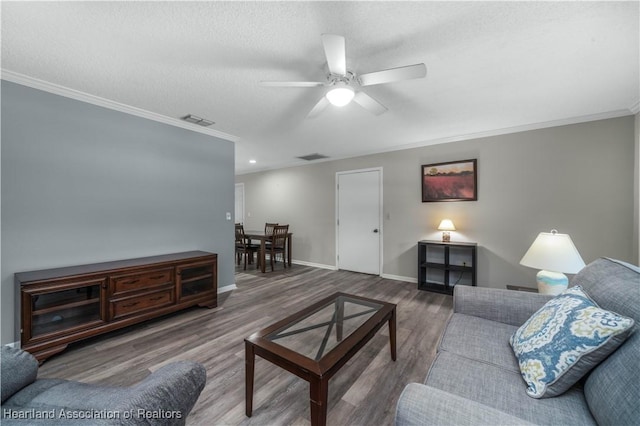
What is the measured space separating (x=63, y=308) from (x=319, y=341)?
2265mm

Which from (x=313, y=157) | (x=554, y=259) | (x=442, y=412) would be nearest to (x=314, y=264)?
(x=313, y=157)

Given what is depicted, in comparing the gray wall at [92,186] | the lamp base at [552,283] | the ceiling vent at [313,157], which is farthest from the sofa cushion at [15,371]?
the ceiling vent at [313,157]

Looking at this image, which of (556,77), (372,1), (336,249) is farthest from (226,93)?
(336,249)

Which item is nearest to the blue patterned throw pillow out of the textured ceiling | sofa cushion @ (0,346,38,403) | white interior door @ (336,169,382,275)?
the textured ceiling

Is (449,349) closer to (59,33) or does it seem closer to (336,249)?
(59,33)

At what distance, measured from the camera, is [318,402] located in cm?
116

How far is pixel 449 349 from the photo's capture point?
54.4 inches

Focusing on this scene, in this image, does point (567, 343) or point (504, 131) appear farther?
point (504, 131)

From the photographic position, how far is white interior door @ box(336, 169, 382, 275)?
4656 mm

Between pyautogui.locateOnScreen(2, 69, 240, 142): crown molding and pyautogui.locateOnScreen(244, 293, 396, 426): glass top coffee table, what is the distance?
285 centimetres

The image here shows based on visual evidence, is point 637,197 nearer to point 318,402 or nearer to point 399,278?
point 399,278

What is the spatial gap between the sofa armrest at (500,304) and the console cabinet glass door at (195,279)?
2707mm

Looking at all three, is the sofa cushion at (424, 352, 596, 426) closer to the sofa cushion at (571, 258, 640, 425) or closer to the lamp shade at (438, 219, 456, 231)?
the sofa cushion at (571, 258, 640, 425)

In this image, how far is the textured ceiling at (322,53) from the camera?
4.77ft
